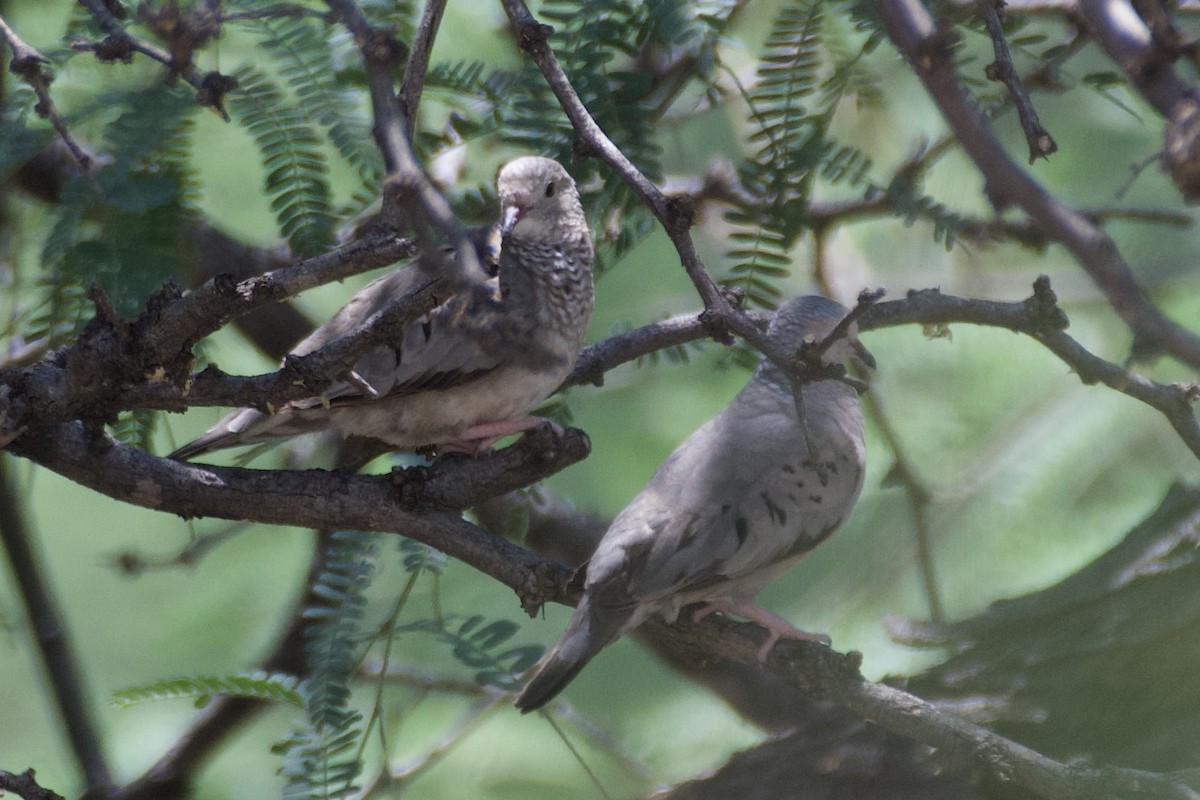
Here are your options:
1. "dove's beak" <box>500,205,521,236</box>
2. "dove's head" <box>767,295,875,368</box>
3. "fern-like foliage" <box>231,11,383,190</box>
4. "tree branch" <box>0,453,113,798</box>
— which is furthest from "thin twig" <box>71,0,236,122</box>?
"tree branch" <box>0,453,113,798</box>

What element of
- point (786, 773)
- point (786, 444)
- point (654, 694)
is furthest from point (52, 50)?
point (654, 694)

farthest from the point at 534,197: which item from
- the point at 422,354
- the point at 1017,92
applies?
Result: the point at 1017,92

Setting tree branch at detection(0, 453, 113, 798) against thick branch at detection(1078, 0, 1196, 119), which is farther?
tree branch at detection(0, 453, 113, 798)

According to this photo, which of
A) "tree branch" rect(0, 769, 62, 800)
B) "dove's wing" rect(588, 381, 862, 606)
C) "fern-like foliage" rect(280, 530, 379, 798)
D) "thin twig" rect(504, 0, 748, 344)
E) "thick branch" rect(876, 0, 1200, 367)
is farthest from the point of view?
"dove's wing" rect(588, 381, 862, 606)

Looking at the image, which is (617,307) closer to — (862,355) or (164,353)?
(862,355)

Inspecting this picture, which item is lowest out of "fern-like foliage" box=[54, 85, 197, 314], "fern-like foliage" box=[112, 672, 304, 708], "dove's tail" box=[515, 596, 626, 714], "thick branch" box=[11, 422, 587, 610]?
"fern-like foliage" box=[112, 672, 304, 708]

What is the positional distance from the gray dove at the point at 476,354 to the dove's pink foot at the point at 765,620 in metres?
0.59

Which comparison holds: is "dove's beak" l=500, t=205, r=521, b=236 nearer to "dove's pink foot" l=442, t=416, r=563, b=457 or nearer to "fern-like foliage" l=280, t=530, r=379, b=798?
"dove's pink foot" l=442, t=416, r=563, b=457

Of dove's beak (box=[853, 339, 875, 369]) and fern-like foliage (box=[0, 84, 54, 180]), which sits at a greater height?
fern-like foliage (box=[0, 84, 54, 180])

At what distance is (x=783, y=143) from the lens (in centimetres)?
285

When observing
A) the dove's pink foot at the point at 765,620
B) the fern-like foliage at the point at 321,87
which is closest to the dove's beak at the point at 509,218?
the fern-like foliage at the point at 321,87

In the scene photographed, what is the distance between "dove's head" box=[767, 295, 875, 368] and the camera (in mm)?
3115

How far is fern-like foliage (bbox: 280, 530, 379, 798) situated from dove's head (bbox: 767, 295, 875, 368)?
1.12 m

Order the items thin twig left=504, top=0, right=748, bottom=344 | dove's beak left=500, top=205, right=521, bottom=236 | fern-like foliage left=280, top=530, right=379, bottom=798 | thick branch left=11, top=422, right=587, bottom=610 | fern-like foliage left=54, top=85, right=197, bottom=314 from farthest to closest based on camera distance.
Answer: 1. dove's beak left=500, top=205, right=521, bottom=236
2. fern-like foliage left=54, top=85, right=197, bottom=314
3. fern-like foliage left=280, top=530, right=379, bottom=798
4. thick branch left=11, top=422, right=587, bottom=610
5. thin twig left=504, top=0, right=748, bottom=344
